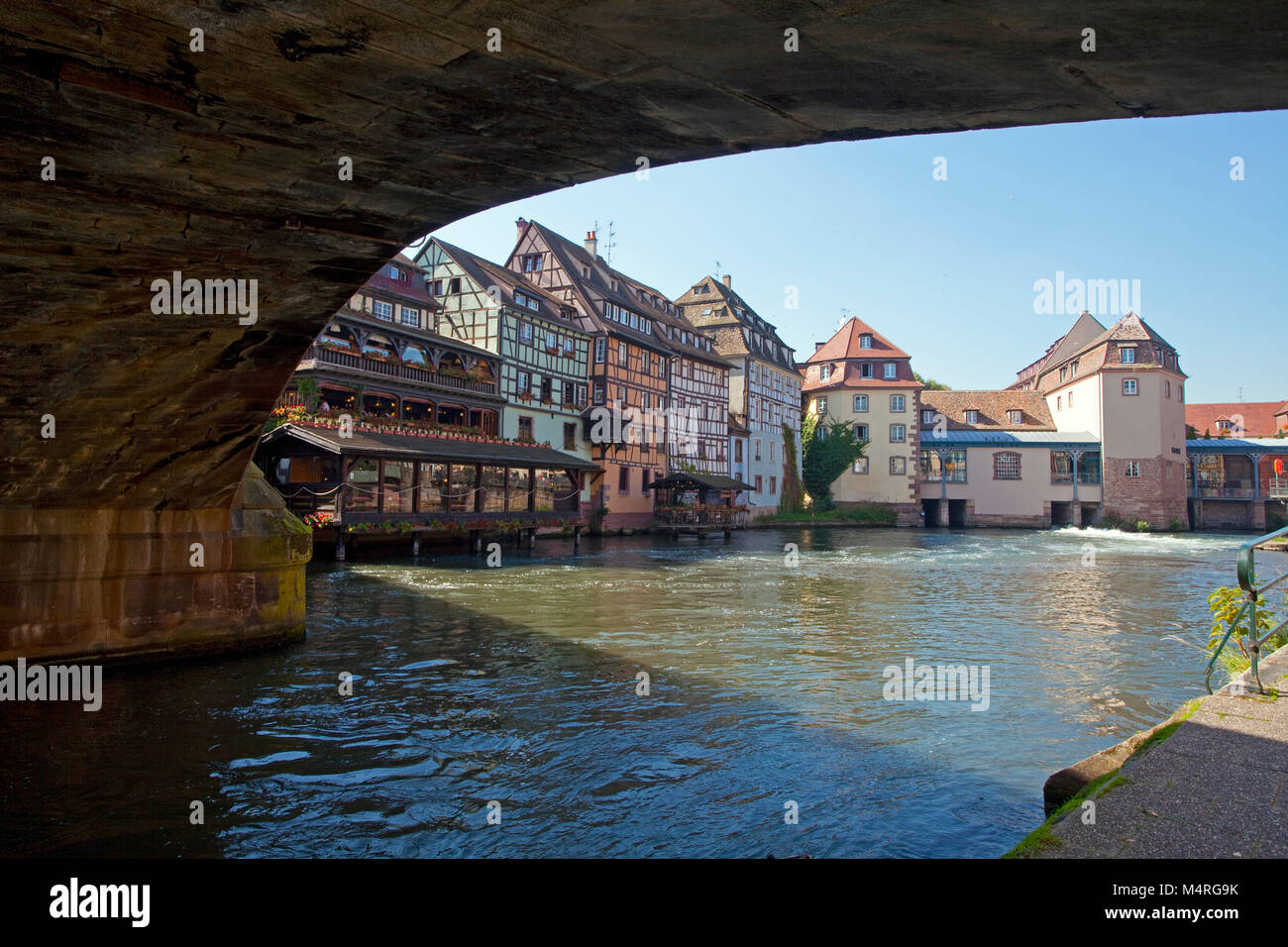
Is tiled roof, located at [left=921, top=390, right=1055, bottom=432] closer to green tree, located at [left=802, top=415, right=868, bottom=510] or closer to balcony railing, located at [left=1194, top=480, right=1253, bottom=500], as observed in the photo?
green tree, located at [left=802, top=415, right=868, bottom=510]

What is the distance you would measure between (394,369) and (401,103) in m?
27.1

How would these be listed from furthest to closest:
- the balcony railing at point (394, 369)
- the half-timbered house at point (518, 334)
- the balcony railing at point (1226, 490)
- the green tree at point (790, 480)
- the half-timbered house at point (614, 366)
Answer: the green tree at point (790, 480) < the balcony railing at point (1226, 490) < the half-timbered house at point (614, 366) < the half-timbered house at point (518, 334) < the balcony railing at point (394, 369)

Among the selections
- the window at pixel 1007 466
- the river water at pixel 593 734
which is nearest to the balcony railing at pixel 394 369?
the river water at pixel 593 734

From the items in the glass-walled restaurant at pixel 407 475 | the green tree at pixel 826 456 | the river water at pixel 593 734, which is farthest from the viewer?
the green tree at pixel 826 456

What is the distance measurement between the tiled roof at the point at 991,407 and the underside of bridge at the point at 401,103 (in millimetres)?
60210

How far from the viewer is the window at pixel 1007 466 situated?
55812 mm

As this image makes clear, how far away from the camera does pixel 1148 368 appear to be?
2060 inches

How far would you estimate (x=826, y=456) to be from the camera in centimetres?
5931

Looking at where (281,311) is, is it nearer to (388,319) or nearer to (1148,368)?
(388,319)

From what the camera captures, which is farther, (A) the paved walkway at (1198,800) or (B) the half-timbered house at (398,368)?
(B) the half-timbered house at (398,368)

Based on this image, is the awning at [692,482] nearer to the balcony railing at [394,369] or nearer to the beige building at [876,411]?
the balcony railing at [394,369]

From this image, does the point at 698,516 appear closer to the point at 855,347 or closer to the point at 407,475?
the point at 407,475

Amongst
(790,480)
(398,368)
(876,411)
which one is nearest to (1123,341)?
(876,411)
